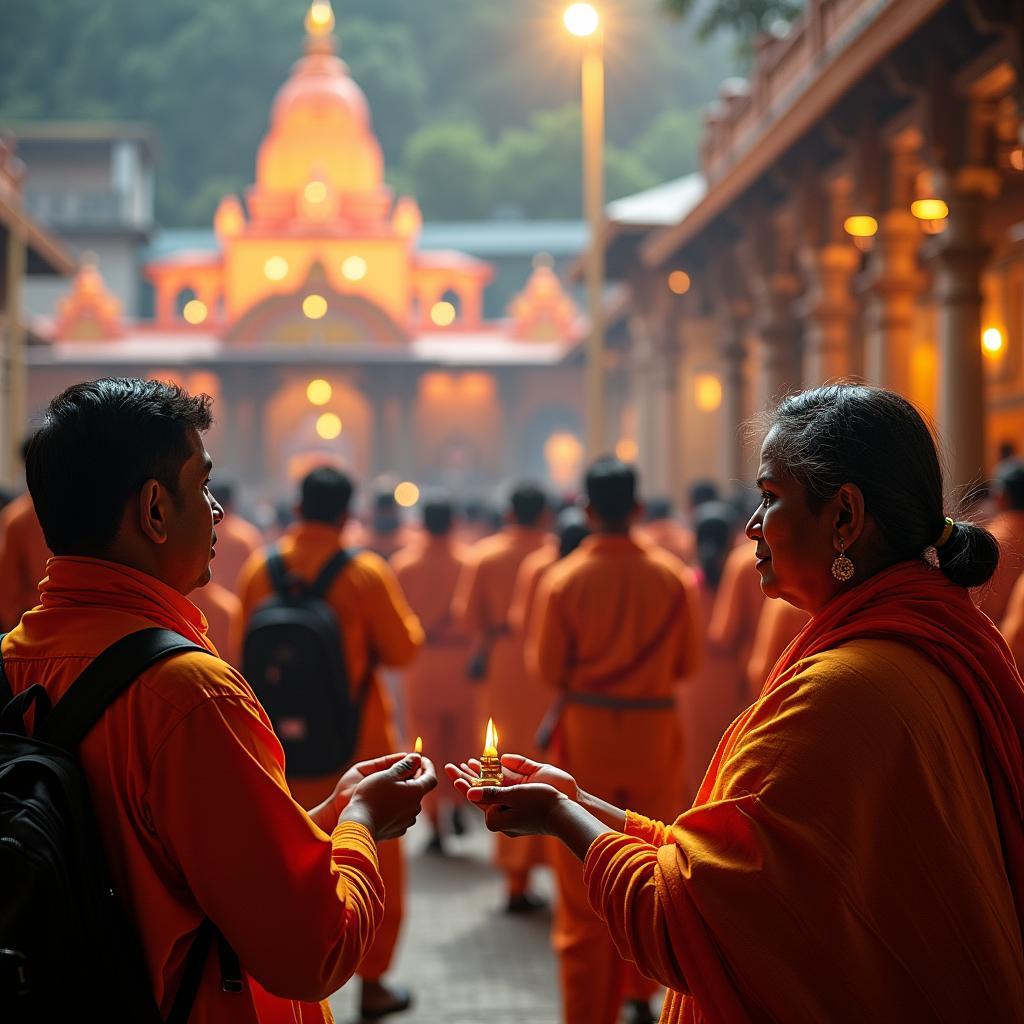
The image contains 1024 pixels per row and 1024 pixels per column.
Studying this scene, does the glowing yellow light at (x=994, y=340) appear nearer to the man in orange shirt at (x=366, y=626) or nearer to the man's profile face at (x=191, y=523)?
the man in orange shirt at (x=366, y=626)

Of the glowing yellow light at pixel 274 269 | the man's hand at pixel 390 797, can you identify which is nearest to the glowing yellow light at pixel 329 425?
the glowing yellow light at pixel 274 269

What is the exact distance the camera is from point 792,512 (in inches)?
80.9

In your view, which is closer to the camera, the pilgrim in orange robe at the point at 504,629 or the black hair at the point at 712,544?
the black hair at the point at 712,544

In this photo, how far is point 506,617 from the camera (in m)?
7.12

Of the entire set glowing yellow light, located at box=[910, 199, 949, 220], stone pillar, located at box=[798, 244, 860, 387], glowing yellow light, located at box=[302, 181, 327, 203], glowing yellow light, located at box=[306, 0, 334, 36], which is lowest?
stone pillar, located at box=[798, 244, 860, 387]

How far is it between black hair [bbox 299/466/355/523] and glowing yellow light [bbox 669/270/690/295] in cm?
1204

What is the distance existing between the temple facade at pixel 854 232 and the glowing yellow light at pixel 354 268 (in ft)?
57.4

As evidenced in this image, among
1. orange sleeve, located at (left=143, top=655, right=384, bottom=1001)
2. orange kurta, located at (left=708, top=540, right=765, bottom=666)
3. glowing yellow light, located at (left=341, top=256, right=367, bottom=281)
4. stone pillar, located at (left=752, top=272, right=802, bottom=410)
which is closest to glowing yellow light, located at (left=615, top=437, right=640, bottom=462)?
stone pillar, located at (left=752, top=272, right=802, bottom=410)

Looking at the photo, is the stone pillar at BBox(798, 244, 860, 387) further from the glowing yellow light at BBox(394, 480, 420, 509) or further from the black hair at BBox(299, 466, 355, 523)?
the glowing yellow light at BBox(394, 480, 420, 509)

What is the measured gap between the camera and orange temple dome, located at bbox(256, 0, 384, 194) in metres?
38.5

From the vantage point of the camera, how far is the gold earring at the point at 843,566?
201 centimetres

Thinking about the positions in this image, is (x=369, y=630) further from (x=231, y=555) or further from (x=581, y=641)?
(x=231, y=555)

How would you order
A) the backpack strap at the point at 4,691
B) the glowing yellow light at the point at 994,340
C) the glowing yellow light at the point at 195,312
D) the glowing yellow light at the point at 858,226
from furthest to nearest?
the glowing yellow light at the point at 195,312 < the glowing yellow light at the point at 994,340 < the glowing yellow light at the point at 858,226 < the backpack strap at the point at 4,691

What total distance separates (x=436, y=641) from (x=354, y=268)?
28620 mm
